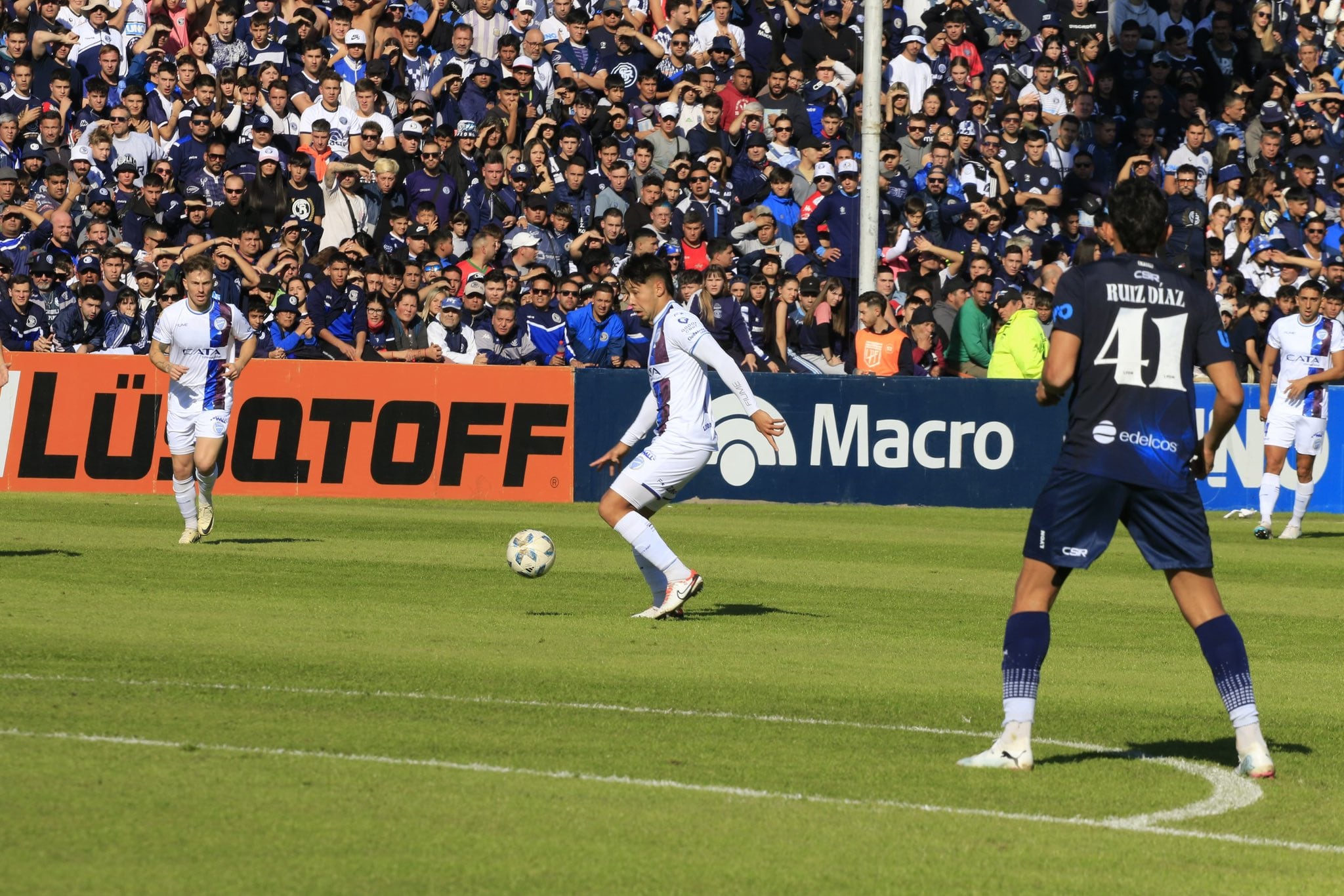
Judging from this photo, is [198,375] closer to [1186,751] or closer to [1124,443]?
[1186,751]

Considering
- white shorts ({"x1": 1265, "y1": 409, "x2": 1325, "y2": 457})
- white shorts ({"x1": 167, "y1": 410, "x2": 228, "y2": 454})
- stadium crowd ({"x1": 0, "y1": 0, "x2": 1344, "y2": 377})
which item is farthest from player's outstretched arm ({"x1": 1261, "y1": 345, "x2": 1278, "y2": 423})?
white shorts ({"x1": 167, "y1": 410, "x2": 228, "y2": 454})

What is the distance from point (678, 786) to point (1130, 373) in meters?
2.36

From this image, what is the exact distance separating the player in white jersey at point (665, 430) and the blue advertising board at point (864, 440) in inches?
399

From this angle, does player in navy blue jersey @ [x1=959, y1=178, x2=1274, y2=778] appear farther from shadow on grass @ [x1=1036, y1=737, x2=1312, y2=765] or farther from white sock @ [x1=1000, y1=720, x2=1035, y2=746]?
shadow on grass @ [x1=1036, y1=737, x2=1312, y2=765]

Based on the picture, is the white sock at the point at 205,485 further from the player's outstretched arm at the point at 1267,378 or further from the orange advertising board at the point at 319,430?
the player's outstretched arm at the point at 1267,378

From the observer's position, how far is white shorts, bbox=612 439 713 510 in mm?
12727

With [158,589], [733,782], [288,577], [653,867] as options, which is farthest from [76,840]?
[288,577]

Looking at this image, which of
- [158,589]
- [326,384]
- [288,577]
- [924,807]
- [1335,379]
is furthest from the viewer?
[326,384]

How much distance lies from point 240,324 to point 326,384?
5077 mm

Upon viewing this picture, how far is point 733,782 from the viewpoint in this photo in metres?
7.20

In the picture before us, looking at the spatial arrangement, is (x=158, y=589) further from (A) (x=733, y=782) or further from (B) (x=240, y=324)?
(A) (x=733, y=782)

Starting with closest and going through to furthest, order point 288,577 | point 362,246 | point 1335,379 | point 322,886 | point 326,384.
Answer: point 322,886 < point 288,577 < point 1335,379 < point 326,384 < point 362,246

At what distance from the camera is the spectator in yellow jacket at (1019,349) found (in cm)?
2450

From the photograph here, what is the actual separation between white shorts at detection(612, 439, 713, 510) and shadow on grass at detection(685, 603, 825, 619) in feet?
2.69
